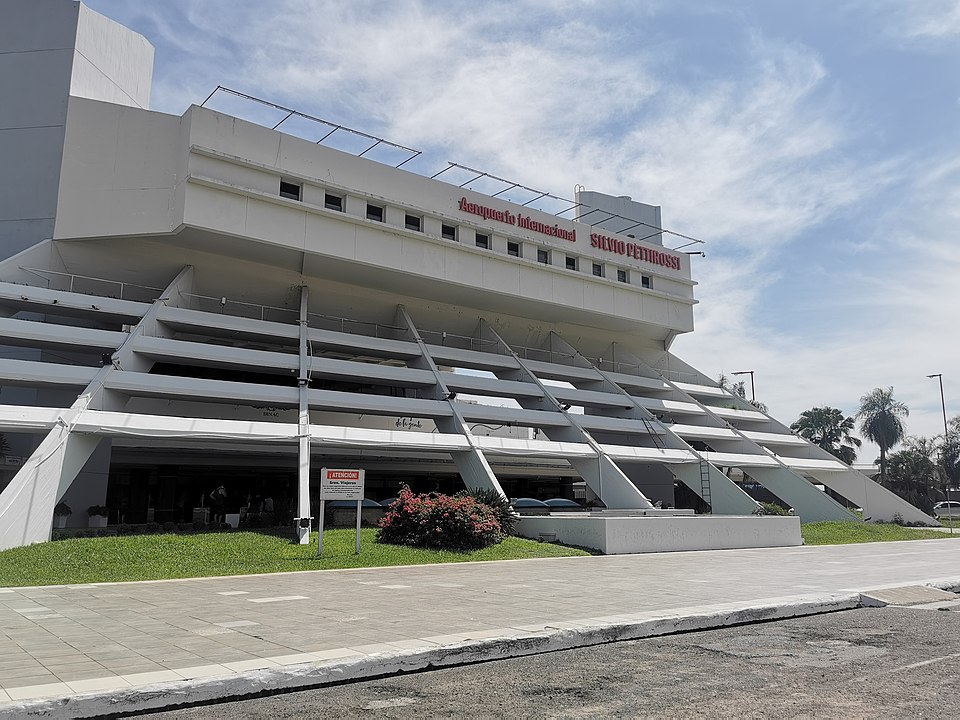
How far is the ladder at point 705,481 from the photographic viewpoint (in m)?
34.2

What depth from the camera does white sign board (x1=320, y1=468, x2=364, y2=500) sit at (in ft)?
63.4

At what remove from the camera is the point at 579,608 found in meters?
11.4

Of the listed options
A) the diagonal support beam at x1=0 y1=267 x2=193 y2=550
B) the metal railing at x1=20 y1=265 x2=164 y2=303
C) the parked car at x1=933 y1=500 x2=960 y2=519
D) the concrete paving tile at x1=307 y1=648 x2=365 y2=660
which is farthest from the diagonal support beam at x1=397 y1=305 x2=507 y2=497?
the parked car at x1=933 y1=500 x2=960 y2=519

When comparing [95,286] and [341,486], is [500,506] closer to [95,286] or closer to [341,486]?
[341,486]

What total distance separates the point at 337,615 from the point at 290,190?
1007 inches

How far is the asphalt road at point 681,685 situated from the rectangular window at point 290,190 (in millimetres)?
27536

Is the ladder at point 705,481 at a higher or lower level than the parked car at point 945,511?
higher

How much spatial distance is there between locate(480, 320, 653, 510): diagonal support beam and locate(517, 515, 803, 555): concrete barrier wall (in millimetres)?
2498

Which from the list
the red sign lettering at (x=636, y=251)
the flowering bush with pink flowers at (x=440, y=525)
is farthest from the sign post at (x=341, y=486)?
the red sign lettering at (x=636, y=251)

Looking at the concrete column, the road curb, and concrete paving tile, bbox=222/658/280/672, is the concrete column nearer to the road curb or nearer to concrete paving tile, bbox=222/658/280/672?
the road curb

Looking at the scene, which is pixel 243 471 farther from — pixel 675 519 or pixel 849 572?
pixel 849 572

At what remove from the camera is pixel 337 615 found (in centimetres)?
1059

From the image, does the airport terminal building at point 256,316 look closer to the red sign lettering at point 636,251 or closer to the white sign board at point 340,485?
the red sign lettering at point 636,251

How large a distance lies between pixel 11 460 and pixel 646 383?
104ft
